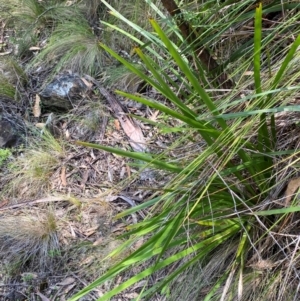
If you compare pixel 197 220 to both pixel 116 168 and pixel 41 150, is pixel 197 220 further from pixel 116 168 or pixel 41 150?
pixel 41 150

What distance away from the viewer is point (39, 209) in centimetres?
254

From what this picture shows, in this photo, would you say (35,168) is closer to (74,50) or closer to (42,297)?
(42,297)

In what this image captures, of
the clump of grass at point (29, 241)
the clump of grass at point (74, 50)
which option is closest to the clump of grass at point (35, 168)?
the clump of grass at point (29, 241)

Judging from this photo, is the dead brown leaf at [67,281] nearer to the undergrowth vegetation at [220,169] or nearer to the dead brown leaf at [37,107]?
the undergrowth vegetation at [220,169]

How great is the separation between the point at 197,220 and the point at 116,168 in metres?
1.08

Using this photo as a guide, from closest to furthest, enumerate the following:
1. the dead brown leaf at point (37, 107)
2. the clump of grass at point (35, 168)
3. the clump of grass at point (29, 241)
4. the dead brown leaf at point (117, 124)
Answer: the clump of grass at point (29, 241) < the clump of grass at point (35, 168) < the dead brown leaf at point (117, 124) < the dead brown leaf at point (37, 107)

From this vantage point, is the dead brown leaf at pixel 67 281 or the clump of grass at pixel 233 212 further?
the dead brown leaf at pixel 67 281

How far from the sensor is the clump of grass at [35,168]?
2.65 meters

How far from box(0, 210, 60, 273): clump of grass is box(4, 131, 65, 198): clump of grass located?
0.22 m

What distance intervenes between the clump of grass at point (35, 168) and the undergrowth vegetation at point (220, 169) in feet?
0.78

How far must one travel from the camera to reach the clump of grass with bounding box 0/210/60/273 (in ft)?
7.67

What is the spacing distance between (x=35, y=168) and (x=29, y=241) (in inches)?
18.0

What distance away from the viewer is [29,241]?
7.80 feet

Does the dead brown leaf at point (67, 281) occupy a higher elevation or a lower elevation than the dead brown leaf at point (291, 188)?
lower
